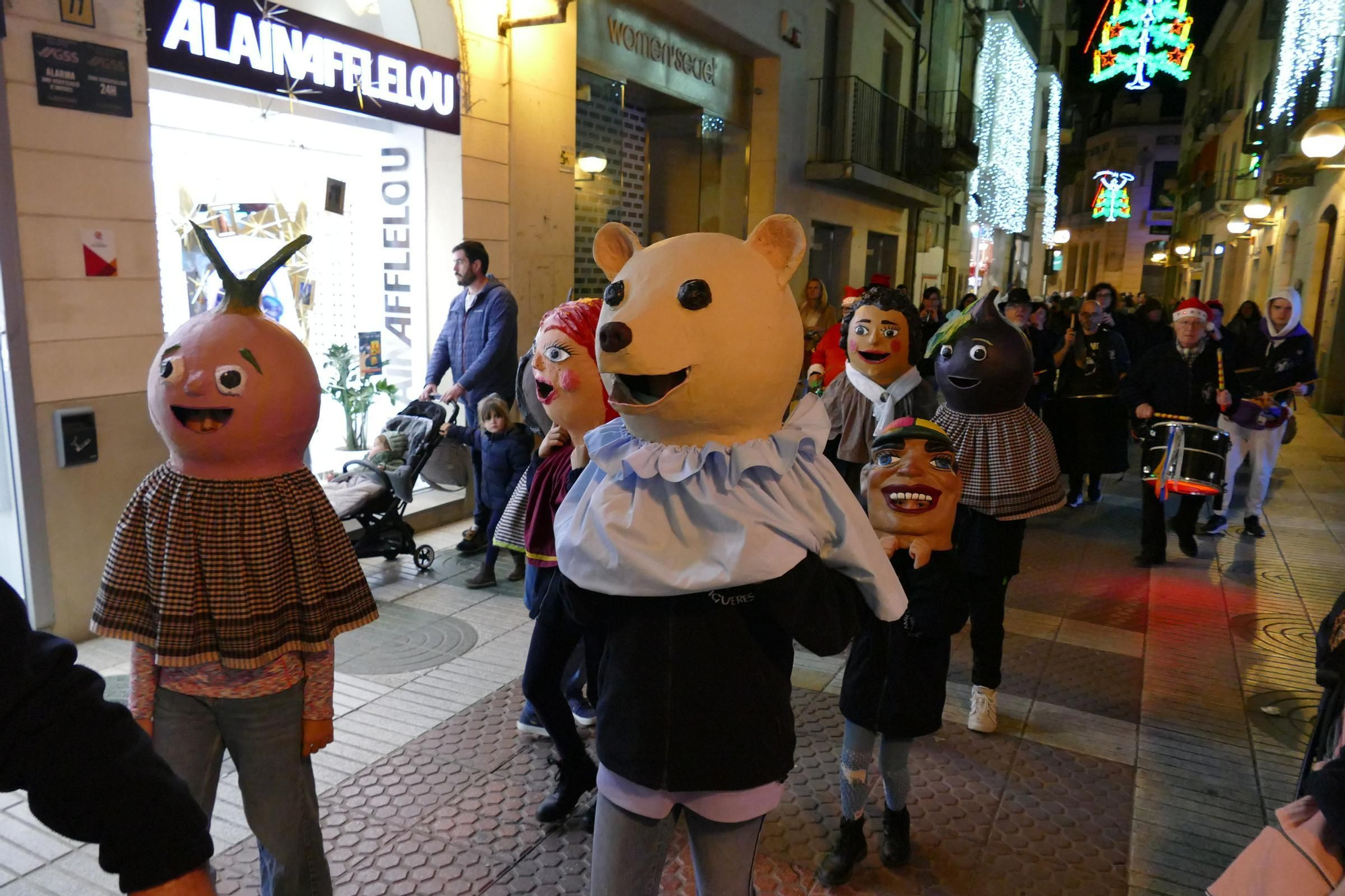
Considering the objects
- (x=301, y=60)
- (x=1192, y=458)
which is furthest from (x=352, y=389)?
(x=1192, y=458)

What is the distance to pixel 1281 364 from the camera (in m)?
7.59

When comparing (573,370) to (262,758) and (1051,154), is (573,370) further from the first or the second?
(1051,154)

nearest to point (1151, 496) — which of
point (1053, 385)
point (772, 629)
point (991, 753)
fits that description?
point (1053, 385)

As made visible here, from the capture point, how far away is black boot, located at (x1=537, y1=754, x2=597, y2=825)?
331 centimetres

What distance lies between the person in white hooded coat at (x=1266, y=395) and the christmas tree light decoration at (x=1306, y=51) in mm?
7230

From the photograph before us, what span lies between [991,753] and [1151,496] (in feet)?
11.5

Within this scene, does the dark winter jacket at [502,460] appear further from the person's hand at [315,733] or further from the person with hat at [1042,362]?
the person with hat at [1042,362]

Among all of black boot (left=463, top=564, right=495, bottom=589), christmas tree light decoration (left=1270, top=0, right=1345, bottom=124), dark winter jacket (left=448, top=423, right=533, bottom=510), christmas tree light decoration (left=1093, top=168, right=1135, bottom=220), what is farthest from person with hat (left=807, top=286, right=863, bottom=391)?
christmas tree light decoration (left=1093, top=168, right=1135, bottom=220)

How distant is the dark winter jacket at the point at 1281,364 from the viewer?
757 centimetres

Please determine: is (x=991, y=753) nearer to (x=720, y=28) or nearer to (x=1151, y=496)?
(x=1151, y=496)

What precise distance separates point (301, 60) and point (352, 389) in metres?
2.39

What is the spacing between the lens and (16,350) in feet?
14.4

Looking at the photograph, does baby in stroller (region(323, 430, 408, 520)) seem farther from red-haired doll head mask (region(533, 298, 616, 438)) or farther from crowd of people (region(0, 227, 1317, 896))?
red-haired doll head mask (region(533, 298, 616, 438))

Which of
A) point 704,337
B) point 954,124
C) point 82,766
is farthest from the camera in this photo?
point 954,124
